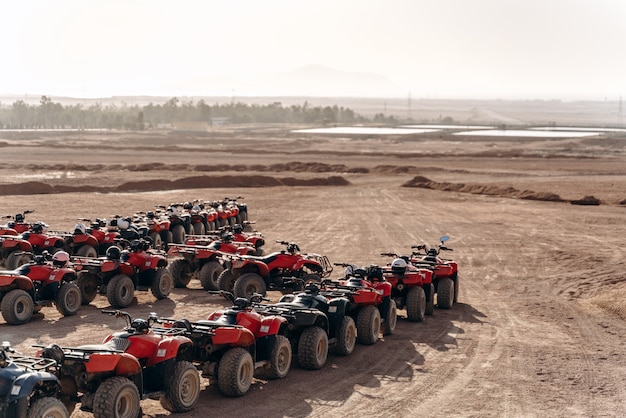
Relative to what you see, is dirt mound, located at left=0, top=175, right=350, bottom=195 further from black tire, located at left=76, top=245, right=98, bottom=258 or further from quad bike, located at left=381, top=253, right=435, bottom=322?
quad bike, located at left=381, top=253, right=435, bottom=322

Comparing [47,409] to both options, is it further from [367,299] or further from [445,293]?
[445,293]

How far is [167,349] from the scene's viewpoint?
44.3ft

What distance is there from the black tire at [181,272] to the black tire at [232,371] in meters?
11.5

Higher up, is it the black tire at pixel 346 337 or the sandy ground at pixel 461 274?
the black tire at pixel 346 337

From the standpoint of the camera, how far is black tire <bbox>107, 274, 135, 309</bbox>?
2222 cm

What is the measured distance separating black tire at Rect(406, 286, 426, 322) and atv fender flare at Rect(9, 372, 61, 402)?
37.6 feet

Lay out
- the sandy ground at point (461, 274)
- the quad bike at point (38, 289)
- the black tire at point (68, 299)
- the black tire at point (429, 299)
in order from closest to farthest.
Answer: the sandy ground at point (461, 274) < the quad bike at point (38, 289) < the black tire at point (68, 299) < the black tire at point (429, 299)

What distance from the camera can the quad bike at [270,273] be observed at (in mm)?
22734

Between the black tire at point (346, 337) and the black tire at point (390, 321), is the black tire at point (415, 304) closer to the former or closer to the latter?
the black tire at point (390, 321)

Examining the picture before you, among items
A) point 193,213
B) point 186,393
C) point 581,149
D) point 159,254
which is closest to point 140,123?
point 581,149

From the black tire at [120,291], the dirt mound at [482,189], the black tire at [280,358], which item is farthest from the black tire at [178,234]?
the dirt mound at [482,189]

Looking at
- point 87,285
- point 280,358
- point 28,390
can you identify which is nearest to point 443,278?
point 280,358

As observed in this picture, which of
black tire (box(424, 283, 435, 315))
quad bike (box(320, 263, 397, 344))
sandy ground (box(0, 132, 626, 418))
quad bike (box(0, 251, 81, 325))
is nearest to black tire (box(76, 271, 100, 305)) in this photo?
sandy ground (box(0, 132, 626, 418))

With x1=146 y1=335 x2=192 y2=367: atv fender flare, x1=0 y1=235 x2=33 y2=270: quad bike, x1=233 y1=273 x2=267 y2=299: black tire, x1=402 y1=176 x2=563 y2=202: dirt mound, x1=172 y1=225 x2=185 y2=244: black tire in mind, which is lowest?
x1=402 y1=176 x2=563 y2=202: dirt mound
